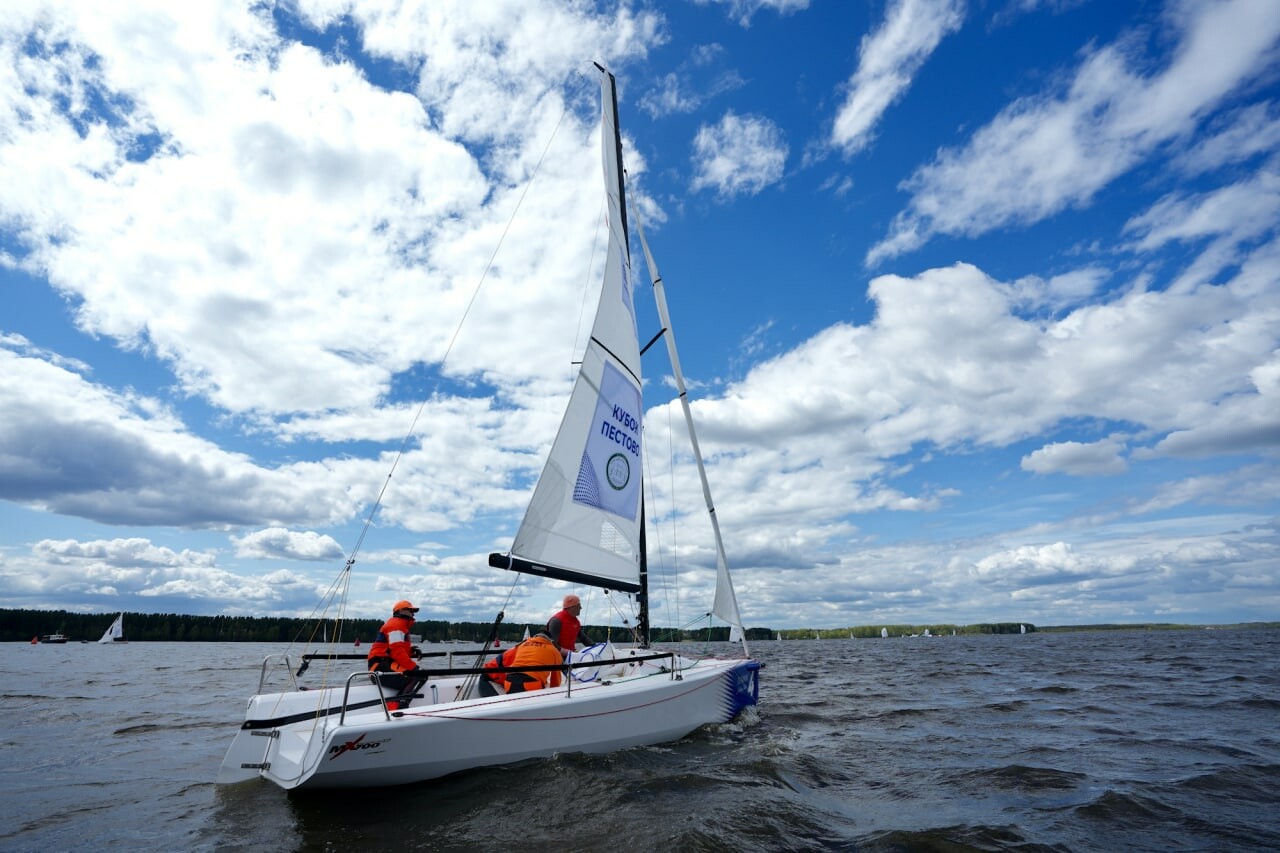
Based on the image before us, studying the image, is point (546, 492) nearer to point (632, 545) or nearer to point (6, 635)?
point (632, 545)

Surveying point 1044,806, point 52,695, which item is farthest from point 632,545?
point 52,695

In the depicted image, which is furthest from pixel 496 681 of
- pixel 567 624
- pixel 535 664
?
pixel 567 624

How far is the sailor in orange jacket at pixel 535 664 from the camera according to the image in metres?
8.91

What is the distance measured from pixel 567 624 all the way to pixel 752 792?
154 inches

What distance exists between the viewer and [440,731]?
6766 millimetres

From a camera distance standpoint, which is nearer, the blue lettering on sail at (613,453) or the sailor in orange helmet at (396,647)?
the sailor in orange helmet at (396,647)

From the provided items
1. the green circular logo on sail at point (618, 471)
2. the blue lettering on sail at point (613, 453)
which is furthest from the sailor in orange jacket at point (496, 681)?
the green circular logo on sail at point (618, 471)

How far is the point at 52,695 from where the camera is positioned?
18.1 metres

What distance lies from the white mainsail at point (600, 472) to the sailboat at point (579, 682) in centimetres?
3

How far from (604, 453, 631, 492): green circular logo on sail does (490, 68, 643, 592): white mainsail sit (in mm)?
19

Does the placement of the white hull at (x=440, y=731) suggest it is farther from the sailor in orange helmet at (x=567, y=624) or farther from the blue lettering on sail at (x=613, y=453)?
the blue lettering on sail at (x=613, y=453)

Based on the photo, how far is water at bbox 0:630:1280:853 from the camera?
608cm

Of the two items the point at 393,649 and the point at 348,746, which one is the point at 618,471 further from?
the point at 348,746

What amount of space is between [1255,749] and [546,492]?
11.4 meters
